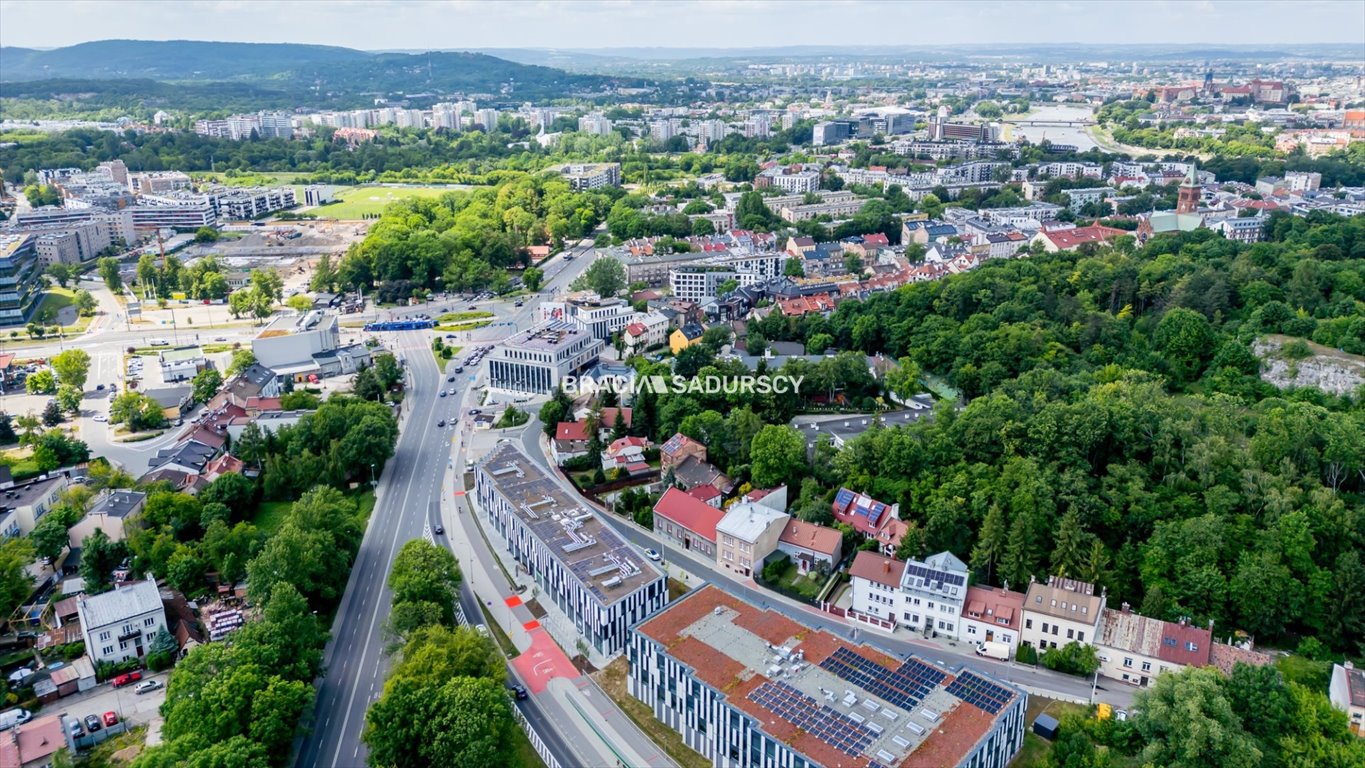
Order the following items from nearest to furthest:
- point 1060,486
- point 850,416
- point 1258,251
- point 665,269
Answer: point 1060,486
point 850,416
point 1258,251
point 665,269

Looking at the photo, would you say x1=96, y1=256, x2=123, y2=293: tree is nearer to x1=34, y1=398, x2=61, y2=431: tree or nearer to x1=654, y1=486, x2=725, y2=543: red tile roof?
x1=34, y1=398, x2=61, y2=431: tree

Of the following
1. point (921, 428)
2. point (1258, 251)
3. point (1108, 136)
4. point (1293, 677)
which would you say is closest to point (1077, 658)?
point (1293, 677)

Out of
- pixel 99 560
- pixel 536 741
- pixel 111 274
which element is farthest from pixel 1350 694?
pixel 111 274

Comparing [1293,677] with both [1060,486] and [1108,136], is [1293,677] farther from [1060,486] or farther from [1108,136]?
[1108,136]

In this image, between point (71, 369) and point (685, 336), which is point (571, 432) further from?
point (71, 369)

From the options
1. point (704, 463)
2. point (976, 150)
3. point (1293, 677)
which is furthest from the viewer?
point (976, 150)

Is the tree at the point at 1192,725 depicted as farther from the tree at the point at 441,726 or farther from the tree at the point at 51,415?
the tree at the point at 51,415
